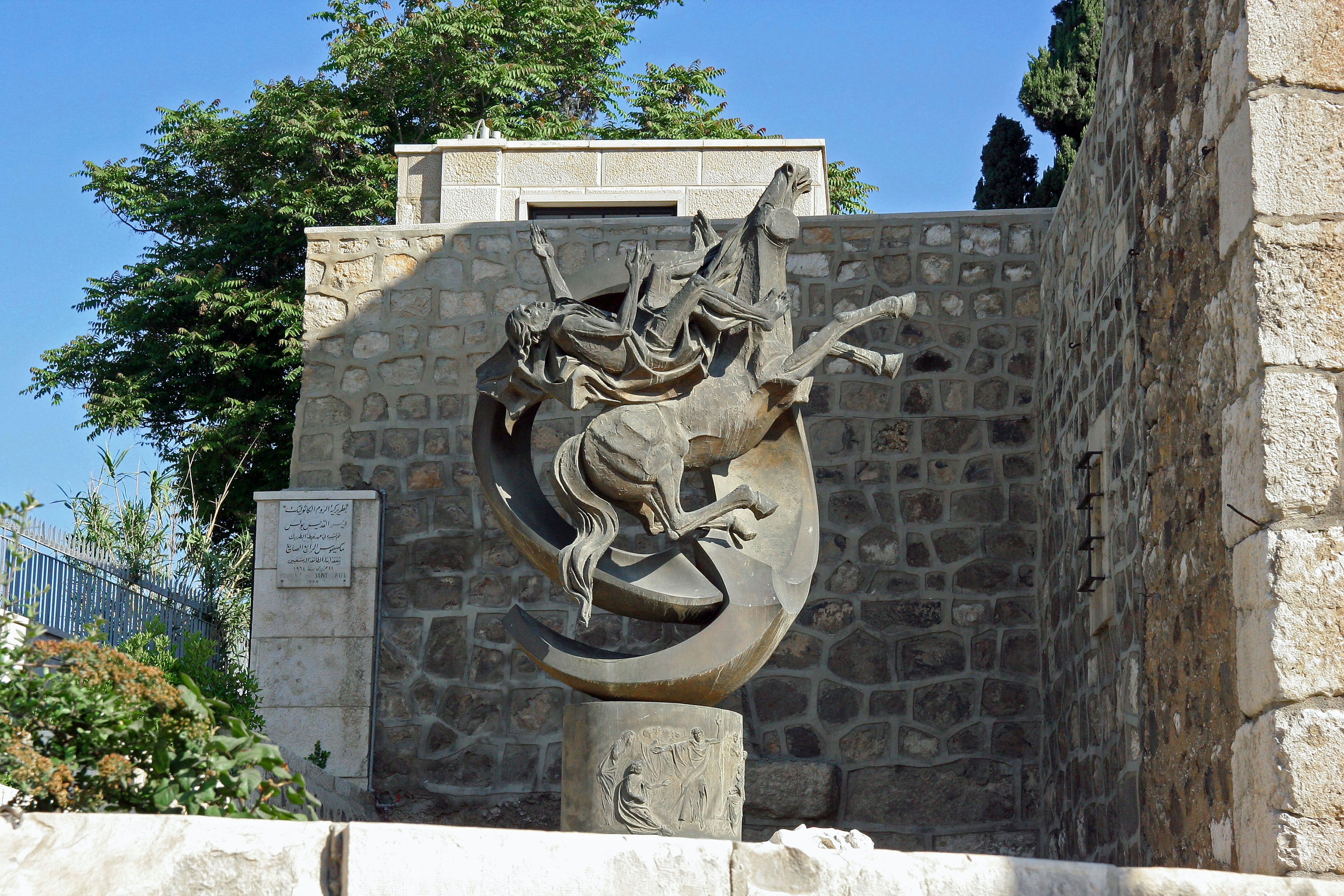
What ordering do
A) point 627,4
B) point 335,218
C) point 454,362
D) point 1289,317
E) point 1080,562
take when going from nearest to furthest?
point 1289,317 → point 1080,562 → point 454,362 → point 335,218 → point 627,4

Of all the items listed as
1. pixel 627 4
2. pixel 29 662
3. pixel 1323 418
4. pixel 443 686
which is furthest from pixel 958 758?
pixel 627 4

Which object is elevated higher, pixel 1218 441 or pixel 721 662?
A: pixel 1218 441

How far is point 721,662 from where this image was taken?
11.5ft

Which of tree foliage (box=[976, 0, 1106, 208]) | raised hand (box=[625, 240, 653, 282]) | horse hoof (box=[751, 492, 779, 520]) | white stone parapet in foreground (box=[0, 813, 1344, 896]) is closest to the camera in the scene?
white stone parapet in foreground (box=[0, 813, 1344, 896])

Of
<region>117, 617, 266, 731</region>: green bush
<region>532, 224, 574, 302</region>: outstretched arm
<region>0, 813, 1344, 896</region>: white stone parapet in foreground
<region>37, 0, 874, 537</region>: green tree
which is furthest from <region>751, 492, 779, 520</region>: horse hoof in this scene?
<region>37, 0, 874, 537</region>: green tree

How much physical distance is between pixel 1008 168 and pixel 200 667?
30.1 ft

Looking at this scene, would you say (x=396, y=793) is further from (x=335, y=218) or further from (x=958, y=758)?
(x=335, y=218)

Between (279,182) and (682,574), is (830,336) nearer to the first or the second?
(682,574)

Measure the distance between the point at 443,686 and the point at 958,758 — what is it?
2.47 metres

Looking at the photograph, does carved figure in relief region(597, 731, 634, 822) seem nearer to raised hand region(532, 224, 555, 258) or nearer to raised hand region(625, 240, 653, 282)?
raised hand region(625, 240, 653, 282)

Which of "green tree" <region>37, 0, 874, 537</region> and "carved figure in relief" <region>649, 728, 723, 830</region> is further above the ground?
"green tree" <region>37, 0, 874, 537</region>

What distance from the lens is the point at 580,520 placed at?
3.58 metres

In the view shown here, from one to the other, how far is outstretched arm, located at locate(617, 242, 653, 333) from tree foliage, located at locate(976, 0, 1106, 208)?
8.61 meters

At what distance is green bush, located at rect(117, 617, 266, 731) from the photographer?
202 inches
